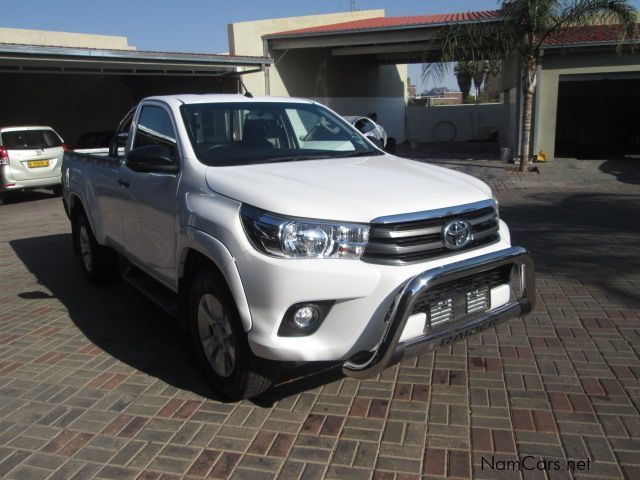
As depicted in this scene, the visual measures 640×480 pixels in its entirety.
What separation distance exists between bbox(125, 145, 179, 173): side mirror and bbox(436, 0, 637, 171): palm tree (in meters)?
11.7

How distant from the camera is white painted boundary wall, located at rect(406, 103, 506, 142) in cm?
2872

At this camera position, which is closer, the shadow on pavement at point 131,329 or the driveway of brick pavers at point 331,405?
the driveway of brick pavers at point 331,405

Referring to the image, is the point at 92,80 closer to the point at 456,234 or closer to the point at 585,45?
the point at 585,45

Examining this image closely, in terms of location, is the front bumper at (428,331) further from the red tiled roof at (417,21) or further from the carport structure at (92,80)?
the carport structure at (92,80)

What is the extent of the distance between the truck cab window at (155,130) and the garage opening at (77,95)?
598 inches

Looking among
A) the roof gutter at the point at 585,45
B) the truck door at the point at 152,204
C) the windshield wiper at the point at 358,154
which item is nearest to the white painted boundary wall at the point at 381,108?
the roof gutter at the point at 585,45

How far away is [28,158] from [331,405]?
11.6 meters

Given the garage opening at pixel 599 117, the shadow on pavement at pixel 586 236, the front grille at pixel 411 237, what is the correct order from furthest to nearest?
the garage opening at pixel 599 117
the shadow on pavement at pixel 586 236
the front grille at pixel 411 237

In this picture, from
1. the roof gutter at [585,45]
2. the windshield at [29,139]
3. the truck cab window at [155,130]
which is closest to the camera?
the truck cab window at [155,130]

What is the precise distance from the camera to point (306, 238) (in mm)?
2984

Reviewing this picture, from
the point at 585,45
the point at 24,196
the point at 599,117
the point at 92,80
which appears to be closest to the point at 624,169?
the point at 585,45

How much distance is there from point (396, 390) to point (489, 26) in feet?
41.6

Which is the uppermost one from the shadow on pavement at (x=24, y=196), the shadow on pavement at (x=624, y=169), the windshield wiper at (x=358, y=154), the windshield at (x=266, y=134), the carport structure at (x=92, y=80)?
the carport structure at (x=92, y=80)

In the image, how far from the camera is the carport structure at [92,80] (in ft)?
47.5
